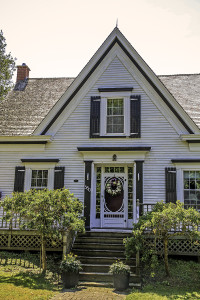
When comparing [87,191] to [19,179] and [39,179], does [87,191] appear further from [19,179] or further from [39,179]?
[19,179]

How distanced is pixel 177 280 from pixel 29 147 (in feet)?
26.3

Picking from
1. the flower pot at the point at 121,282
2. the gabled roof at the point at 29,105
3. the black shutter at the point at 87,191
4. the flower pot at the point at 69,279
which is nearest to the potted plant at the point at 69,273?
the flower pot at the point at 69,279

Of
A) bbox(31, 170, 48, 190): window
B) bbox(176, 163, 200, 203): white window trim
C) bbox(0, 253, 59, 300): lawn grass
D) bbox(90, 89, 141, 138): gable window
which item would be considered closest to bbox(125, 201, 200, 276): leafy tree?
bbox(0, 253, 59, 300): lawn grass

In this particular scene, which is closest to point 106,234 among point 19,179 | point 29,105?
point 19,179

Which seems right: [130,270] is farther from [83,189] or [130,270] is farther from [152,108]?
[152,108]

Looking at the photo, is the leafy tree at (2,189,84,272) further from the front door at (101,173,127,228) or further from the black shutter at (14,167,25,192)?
the black shutter at (14,167,25,192)

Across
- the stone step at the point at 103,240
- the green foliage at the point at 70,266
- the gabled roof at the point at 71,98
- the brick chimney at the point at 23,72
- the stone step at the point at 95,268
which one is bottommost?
the stone step at the point at 95,268

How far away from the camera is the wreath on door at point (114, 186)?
13.8 metres

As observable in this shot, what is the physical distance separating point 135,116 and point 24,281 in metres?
7.81

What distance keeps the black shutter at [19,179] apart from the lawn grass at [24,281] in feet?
10.4

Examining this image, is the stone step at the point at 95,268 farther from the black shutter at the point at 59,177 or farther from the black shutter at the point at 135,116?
the black shutter at the point at 135,116

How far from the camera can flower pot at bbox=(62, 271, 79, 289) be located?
9195mm

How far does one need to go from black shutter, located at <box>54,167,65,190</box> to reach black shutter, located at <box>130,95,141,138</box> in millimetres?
3256

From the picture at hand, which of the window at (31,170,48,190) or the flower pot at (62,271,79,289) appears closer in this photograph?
the flower pot at (62,271,79,289)
